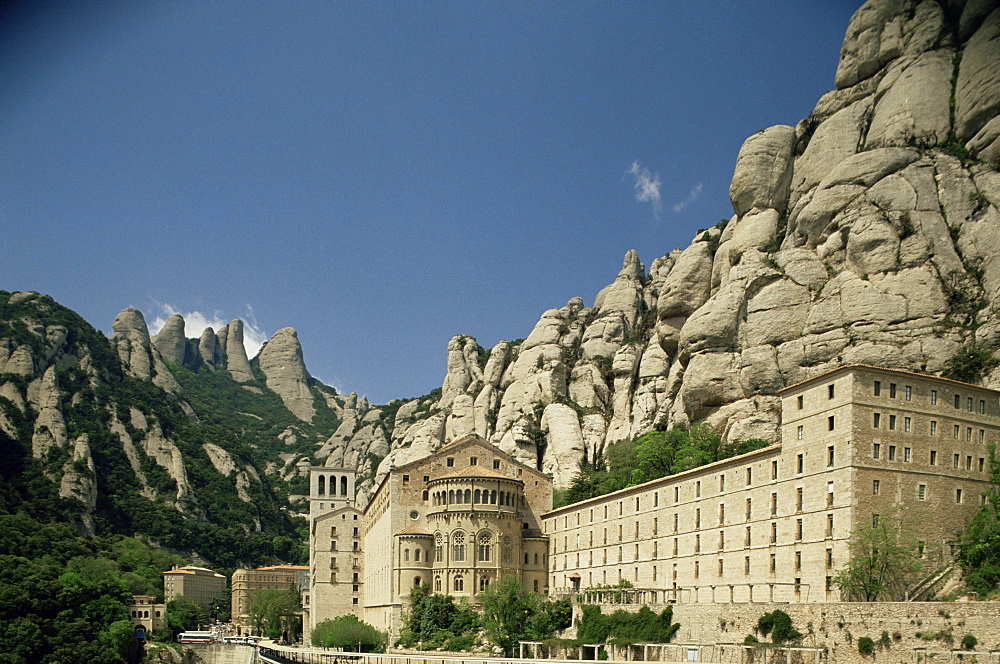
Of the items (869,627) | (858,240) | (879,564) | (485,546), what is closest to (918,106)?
(858,240)

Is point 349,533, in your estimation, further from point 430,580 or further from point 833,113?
point 833,113

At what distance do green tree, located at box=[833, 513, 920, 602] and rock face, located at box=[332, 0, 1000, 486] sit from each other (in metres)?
25.3

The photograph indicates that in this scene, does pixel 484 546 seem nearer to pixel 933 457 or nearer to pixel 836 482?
pixel 836 482

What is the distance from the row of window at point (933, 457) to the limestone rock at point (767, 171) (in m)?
47.7

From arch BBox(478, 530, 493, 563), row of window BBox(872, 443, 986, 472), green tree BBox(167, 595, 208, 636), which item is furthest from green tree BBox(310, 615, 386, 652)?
green tree BBox(167, 595, 208, 636)

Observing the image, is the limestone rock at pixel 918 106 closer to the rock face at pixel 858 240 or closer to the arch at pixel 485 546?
the rock face at pixel 858 240

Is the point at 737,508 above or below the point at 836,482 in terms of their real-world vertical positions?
below

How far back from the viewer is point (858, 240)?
79188mm

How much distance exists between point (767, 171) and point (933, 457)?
52464mm

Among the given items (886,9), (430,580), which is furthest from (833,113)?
(430,580)

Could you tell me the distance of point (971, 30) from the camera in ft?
277

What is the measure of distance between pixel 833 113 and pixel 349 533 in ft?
256

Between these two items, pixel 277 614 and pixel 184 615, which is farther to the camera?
pixel 184 615

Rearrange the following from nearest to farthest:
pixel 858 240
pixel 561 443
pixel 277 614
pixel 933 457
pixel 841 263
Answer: pixel 933 457 → pixel 858 240 → pixel 841 263 → pixel 561 443 → pixel 277 614
